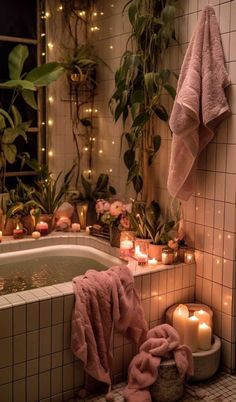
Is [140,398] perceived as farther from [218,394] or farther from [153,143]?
[153,143]

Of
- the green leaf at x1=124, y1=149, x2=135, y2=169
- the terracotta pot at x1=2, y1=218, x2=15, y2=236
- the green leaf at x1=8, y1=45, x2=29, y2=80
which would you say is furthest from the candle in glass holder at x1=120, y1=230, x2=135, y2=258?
the green leaf at x1=8, y1=45, x2=29, y2=80

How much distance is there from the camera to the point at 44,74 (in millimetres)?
3539

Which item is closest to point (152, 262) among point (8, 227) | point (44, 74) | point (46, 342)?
point (46, 342)

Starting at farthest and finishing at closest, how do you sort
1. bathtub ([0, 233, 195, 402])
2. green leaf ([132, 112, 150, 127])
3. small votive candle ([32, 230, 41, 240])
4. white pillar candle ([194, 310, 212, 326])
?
small votive candle ([32, 230, 41, 240]), green leaf ([132, 112, 150, 127]), white pillar candle ([194, 310, 212, 326]), bathtub ([0, 233, 195, 402])

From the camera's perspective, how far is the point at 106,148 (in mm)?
3898

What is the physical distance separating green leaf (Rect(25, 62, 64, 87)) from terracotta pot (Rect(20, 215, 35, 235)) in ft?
3.11

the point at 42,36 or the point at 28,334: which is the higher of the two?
the point at 42,36

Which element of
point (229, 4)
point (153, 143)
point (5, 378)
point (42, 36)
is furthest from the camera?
point (42, 36)

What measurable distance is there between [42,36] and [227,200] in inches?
80.7

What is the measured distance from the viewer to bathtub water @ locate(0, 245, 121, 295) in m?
3.05

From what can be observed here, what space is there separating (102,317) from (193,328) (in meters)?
0.51

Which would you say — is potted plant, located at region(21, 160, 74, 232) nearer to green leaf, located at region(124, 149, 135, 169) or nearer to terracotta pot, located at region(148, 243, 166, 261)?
green leaf, located at region(124, 149, 135, 169)

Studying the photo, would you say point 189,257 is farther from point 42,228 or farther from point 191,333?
point 42,228

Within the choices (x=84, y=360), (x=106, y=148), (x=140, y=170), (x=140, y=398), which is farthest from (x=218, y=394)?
(x=106, y=148)
